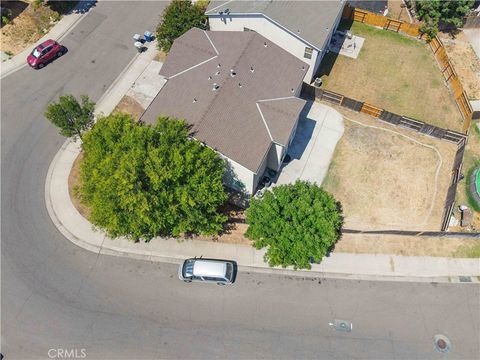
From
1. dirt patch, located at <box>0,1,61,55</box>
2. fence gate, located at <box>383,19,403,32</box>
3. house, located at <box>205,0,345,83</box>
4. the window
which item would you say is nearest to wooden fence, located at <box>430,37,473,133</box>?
fence gate, located at <box>383,19,403,32</box>

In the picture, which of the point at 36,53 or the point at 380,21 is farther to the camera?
the point at 380,21

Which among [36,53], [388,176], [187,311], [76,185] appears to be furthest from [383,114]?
[36,53]

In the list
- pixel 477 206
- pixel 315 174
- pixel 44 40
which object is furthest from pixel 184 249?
pixel 44 40

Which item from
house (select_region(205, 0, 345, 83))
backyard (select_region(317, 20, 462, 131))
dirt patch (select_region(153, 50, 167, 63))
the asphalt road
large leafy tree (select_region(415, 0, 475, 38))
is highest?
large leafy tree (select_region(415, 0, 475, 38))

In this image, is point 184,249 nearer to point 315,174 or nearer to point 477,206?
point 315,174

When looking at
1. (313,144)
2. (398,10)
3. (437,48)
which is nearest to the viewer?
(313,144)

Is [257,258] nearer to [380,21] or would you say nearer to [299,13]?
[299,13]

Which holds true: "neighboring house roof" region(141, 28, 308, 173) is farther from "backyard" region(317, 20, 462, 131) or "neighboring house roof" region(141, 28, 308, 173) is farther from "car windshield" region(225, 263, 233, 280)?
"backyard" region(317, 20, 462, 131)
